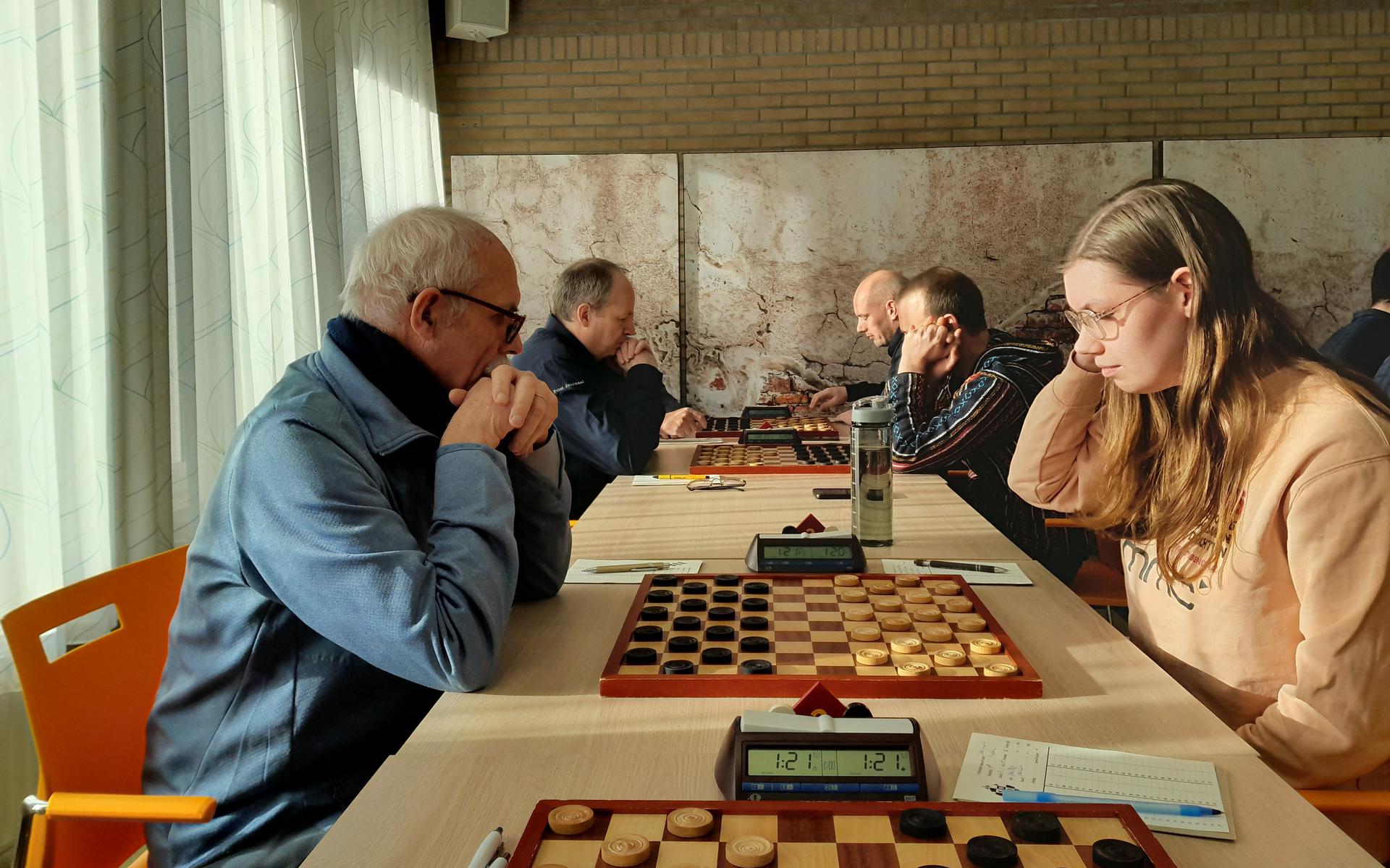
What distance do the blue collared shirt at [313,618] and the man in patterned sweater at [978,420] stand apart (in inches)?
73.4

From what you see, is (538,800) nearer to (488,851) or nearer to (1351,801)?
(488,851)

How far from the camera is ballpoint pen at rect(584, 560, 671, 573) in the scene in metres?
1.89

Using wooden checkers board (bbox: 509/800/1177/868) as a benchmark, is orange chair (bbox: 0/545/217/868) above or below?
below

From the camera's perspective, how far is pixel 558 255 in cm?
578

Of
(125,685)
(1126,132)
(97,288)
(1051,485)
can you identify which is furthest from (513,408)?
(1126,132)

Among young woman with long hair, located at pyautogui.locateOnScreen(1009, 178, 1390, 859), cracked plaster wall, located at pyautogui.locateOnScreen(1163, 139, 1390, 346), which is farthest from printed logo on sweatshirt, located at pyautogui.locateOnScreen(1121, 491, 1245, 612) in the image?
cracked plaster wall, located at pyautogui.locateOnScreen(1163, 139, 1390, 346)

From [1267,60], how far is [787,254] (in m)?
2.68

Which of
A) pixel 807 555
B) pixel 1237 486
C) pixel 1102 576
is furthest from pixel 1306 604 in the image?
pixel 1102 576

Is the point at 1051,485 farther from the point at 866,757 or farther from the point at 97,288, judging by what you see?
the point at 97,288

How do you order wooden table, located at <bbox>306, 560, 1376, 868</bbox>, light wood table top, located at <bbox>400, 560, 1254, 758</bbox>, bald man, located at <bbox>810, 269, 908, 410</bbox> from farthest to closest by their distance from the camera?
bald man, located at <bbox>810, 269, 908, 410</bbox>
light wood table top, located at <bbox>400, 560, 1254, 758</bbox>
wooden table, located at <bbox>306, 560, 1376, 868</bbox>

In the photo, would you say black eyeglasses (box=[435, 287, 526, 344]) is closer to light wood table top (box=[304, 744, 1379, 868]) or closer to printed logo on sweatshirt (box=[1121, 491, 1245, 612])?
light wood table top (box=[304, 744, 1379, 868])

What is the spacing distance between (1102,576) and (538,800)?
7.46 ft

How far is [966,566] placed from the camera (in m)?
1.85

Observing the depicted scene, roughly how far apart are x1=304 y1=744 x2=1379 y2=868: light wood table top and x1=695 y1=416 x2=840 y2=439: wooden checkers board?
294 centimetres
